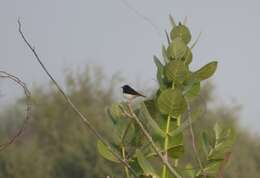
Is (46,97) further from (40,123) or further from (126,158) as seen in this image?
(126,158)

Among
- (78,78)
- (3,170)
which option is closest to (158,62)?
(3,170)

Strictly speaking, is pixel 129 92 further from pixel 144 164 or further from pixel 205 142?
pixel 205 142

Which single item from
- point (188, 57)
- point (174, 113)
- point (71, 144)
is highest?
point (71, 144)

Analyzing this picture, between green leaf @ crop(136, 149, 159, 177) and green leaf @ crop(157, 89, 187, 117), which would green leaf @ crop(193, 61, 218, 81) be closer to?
green leaf @ crop(157, 89, 187, 117)

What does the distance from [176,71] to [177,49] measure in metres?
0.04

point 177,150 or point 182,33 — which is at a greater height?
point 182,33

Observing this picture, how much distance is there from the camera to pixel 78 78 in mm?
33438

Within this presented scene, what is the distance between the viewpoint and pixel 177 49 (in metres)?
1.31

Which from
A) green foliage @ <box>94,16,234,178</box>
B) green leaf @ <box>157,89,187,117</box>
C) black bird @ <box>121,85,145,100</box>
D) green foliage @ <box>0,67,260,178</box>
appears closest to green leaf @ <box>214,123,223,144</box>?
→ green foliage @ <box>94,16,234,178</box>

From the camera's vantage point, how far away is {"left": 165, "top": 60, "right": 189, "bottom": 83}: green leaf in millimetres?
1288

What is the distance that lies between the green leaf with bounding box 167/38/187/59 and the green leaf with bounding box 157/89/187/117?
80mm

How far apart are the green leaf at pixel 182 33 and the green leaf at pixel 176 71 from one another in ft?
0.24

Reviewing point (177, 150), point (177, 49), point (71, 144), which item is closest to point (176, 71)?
point (177, 49)

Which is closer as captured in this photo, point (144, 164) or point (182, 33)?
point (144, 164)
